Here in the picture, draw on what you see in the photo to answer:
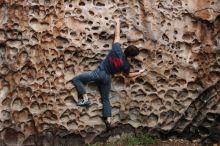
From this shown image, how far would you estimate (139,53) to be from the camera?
22.6ft

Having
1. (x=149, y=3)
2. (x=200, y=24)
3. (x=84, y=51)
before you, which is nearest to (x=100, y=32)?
(x=84, y=51)

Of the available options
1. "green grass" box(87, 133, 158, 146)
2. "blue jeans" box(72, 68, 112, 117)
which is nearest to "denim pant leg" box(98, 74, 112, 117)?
"blue jeans" box(72, 68, 112, 117)

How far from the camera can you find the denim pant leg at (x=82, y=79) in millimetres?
6617

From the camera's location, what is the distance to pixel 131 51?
21.7ft

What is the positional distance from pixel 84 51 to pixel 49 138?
1154mm

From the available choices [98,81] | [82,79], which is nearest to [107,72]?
[98,81]

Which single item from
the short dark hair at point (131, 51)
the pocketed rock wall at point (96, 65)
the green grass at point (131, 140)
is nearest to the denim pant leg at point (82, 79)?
the pocketed rock wall at point (96, 65)

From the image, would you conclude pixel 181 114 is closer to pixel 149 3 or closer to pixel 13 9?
pixel 149 3

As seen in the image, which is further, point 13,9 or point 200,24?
point 200,24

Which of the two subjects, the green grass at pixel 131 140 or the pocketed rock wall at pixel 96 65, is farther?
the green grass at pixel 131 140

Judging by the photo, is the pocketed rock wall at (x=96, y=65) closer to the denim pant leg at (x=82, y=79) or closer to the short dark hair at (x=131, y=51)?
the denim pant leg at (x=82, y=79)

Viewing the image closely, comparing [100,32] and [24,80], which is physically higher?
[100,32]

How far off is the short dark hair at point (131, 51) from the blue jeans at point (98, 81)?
1.16ft

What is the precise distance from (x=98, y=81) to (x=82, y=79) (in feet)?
0.65
